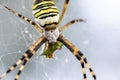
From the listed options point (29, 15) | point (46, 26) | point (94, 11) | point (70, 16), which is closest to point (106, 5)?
point (94, 11)

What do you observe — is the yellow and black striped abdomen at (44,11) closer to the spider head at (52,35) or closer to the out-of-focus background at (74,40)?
the spider head at (52,35)

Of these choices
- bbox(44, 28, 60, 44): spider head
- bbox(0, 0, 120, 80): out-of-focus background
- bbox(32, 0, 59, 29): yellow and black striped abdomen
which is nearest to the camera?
bbox(32, 0, 59, 29): yellow and black striped abdomen

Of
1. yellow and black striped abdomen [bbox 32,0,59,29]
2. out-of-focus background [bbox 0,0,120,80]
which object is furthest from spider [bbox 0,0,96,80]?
out-of-focus background [bbox 0,0,120,80]

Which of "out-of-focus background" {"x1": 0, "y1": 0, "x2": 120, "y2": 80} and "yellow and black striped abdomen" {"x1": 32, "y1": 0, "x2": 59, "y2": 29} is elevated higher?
"yellow and black striped abdomen" {"x1": 32, "y1": 0, "x2": 59, "y2": 29}

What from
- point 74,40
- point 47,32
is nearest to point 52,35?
point 47,32

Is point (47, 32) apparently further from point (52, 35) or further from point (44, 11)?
point (44, 11)

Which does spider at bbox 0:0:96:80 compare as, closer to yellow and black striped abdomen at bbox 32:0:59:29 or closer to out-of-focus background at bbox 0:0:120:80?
yellow and black striped abdomen at bbox 32:0:59:29

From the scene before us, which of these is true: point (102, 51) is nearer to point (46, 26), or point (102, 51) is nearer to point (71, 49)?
point (71, 49)

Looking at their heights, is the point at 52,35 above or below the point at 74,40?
above
